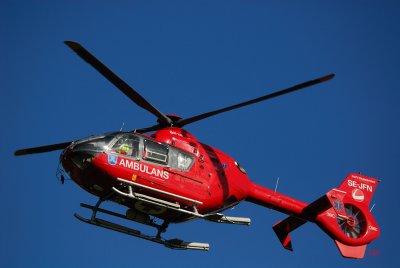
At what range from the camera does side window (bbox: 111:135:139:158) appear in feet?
55.7

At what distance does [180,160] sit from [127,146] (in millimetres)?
1925

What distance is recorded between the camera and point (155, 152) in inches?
692

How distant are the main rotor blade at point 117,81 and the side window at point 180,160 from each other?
1.50 metres

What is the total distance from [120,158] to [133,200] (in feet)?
4.63

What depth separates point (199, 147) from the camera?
62.7ft

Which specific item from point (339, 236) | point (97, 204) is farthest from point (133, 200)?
point (339, 236)

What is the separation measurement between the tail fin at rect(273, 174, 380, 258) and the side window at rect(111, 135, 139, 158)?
766cm

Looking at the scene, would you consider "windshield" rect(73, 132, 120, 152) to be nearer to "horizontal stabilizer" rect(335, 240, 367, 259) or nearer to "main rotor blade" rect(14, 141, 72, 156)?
"main rotor blade" rect(14, 141, 72, 156)

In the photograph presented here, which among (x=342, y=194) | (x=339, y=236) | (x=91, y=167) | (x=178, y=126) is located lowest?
(x=339, y=236)

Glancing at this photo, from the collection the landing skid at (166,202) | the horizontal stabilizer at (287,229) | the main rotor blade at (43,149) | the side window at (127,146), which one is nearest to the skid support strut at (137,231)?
the landing skid at (166,202)

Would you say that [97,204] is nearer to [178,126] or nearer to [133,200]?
[133,200]

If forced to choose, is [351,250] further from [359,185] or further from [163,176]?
[163,176]

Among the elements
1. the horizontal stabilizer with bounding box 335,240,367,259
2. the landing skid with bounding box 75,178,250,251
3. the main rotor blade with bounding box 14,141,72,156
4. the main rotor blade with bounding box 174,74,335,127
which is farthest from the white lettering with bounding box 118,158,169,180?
the horizontal stabilizer with bounding box 335,240,367,259

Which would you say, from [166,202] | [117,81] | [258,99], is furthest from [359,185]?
[117,81]
